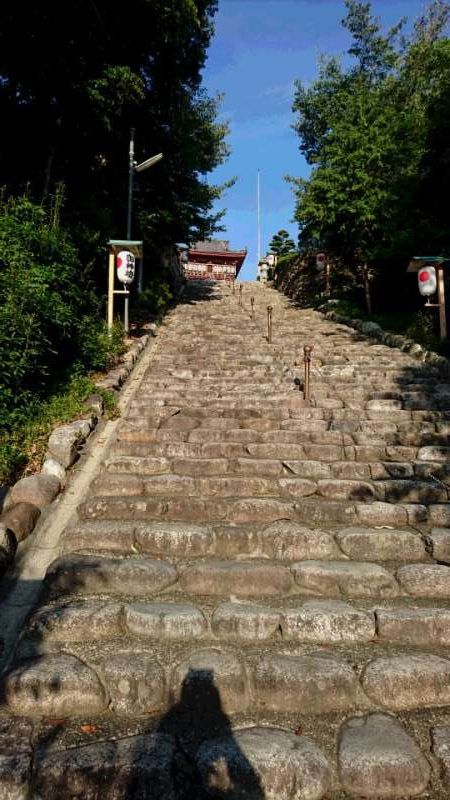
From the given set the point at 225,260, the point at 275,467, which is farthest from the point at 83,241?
the point at 225,260

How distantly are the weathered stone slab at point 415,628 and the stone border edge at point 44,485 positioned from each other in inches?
103

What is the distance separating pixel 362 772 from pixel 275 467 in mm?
2811

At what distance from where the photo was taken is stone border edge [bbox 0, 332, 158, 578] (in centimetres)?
352

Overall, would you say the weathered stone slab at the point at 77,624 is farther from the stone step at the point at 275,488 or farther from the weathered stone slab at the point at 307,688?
the stone step at the point at 275,488

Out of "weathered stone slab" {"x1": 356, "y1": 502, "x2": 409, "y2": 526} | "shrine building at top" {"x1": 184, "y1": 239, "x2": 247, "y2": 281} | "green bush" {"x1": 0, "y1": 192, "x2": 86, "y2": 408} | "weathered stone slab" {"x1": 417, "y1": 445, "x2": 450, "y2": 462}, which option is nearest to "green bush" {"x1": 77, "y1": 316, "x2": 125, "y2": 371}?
"green bush" {"x1": 0, "y1": 192, "x2": 86, "y2": 408}

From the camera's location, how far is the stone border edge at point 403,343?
767 cm

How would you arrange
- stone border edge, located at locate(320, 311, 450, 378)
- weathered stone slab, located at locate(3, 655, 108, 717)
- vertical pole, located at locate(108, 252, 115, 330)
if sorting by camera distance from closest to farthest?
weathered stone slab, located at locate(3, 655, 108, 717)
stone border edge, located at locate(320, 311, 450, 378)
vertical pole, located at locate(108, 252, 115, 330)

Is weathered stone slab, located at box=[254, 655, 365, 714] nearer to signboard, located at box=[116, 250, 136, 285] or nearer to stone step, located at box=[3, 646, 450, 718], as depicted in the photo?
stone step, located at box=[3, 646, 450, 718]

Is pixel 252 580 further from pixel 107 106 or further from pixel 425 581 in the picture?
pixel 107 106

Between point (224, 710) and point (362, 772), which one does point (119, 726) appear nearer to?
point (224, 710)

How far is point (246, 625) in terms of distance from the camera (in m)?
2.77

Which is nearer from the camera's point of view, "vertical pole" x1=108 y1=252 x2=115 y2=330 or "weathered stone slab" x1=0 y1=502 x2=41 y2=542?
"weathered stone slab" x1=0 y1=502 x2=41 y2=542

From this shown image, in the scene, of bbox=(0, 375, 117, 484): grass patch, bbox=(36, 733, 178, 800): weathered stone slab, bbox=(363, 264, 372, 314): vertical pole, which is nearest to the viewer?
bbox=(36, 733, 178, 800): weathered stone slab

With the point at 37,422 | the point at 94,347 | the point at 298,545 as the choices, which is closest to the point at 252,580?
the point at 298,545
